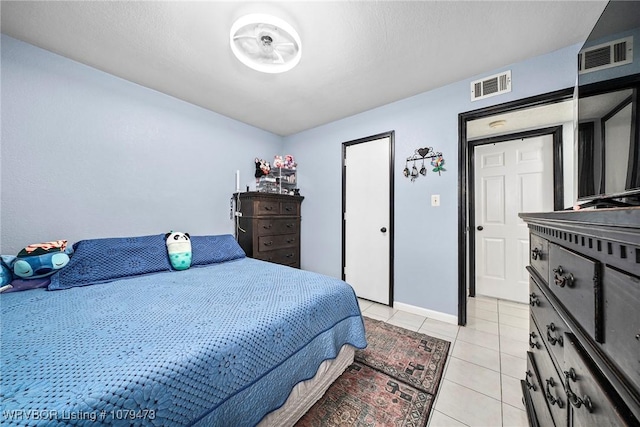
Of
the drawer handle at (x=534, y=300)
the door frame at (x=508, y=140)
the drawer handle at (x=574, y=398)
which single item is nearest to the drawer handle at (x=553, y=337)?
the drawer handle at (x=574, y=398)

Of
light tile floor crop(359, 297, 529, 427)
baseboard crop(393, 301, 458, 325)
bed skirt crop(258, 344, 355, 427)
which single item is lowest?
light tile floor crop(359, 297, 529, 427)

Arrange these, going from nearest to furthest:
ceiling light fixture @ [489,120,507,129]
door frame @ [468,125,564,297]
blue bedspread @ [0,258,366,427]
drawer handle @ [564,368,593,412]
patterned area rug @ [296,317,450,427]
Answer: drawer handle @ [564,368,593,412] < blue bedspread @ [0,258,366,427] < patterned area rug @ [296,317,450,427] < door frame @ [468,125,564,297] < ceiling light fixture @ [489,120,507,129]

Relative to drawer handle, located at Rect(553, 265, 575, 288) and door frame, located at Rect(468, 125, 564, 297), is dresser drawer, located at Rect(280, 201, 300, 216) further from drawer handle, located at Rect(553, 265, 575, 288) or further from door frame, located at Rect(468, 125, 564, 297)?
drawer handle, located at Rect(553, 265, 575, 288)

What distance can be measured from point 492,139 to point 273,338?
358cm

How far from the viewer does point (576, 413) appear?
1.95 ft

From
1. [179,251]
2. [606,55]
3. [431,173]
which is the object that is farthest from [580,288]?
[179,251]

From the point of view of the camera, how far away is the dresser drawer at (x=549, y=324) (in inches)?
29.1

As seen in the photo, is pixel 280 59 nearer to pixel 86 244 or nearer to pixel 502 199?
pixel 86 244

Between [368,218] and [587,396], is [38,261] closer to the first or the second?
[587,396]

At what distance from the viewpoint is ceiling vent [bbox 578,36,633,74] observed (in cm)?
88

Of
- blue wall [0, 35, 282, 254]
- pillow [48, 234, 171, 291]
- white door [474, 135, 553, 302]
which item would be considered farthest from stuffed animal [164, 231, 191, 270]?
white door [474, 135, 553, 302]

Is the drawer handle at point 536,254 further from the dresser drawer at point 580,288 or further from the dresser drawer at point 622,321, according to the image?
the dresser drawer at point 622,321

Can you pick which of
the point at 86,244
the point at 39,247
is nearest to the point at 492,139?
the point at 86,244

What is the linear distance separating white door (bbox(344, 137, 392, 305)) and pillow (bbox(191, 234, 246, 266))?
1.47 m
